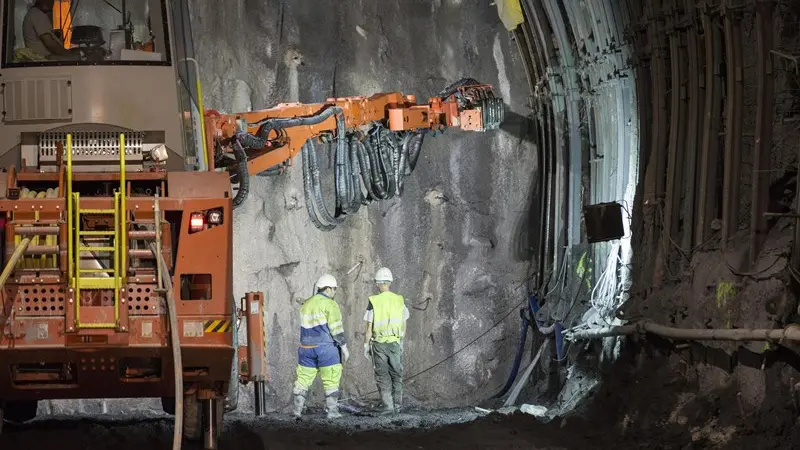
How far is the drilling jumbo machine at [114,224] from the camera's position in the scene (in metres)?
9.50

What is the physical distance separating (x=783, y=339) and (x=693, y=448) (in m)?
1.51

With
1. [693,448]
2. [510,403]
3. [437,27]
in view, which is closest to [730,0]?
[693,448]

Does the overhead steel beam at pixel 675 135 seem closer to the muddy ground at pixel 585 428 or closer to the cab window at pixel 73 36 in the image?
the muddy ground at pixel 585 428

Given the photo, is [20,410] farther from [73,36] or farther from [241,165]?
[241,165]

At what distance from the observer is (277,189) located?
62.9 ft

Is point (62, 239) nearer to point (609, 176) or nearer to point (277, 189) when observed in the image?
point (609, 176)

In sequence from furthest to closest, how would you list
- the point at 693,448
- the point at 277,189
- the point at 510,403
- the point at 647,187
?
the point at 277,189 < the point at 510,403 < the point at 647,187 < the point at 693,448

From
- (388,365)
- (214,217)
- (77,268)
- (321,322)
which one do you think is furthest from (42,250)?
(388,365)

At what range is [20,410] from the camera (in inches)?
481

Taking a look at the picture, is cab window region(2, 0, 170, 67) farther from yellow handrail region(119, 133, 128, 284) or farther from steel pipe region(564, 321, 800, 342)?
steel pipe region(564, 321, 800, 342)

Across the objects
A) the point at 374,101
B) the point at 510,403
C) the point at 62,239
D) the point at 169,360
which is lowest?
the point at 510,403

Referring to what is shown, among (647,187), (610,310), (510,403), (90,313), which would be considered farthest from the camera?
(510,403)

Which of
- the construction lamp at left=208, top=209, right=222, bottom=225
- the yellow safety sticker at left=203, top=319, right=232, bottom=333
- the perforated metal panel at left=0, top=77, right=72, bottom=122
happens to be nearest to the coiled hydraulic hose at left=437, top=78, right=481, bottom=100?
the perforated metal panel at left=0, top=77, right=72, bottom=122

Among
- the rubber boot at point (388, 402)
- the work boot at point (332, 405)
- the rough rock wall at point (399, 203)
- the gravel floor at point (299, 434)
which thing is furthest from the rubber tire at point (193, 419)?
the rough rock wall at point (399, 203)
